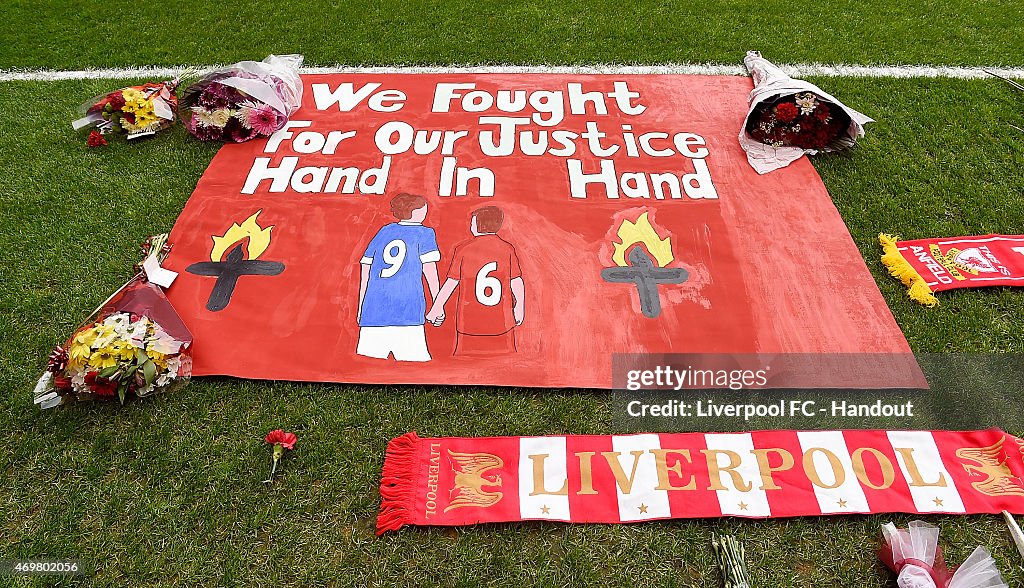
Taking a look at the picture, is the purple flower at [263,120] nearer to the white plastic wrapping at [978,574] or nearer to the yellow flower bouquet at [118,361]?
the yellow flower bouquet at [118,361]

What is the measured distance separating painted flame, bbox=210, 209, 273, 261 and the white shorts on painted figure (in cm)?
88

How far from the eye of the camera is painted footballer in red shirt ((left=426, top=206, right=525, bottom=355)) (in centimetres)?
293

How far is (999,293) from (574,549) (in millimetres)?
2613

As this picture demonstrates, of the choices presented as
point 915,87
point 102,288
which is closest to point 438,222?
point 102,288

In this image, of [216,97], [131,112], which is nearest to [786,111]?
[216,97]

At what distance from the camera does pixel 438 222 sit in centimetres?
349

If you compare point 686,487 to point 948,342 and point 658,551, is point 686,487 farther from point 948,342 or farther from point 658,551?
point 948,342

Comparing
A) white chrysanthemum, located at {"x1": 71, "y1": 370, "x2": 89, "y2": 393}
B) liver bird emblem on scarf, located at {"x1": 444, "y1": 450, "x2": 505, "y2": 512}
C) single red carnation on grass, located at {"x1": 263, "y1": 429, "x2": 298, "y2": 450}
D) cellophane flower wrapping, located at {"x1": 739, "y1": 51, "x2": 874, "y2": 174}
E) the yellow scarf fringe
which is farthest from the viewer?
cellophane flower wrapping, located at {"x1": 739, "y1": 51, "x2": 874, "y2": 174}

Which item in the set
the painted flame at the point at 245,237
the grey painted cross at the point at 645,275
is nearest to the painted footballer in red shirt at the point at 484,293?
the grey painted cross at the point at 645,275

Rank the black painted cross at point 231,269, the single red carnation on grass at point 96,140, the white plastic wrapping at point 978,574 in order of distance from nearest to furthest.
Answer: the white plastic wrapping at point 978,574
the black painted cross at point 231,269
the single red carnation on grass at point 96,140

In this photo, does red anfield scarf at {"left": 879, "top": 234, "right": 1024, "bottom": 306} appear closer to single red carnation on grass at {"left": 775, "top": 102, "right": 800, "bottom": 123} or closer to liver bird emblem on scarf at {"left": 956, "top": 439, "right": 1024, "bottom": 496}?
liver bird emblem on scarf at {"left": 956, "top": 439, "right": 1024, "bottom": 496}

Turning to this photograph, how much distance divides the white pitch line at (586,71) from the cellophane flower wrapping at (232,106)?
0.83 metres

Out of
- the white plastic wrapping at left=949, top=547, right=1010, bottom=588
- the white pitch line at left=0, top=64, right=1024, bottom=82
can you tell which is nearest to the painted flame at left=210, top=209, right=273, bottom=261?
the white pitch line at left=0, top=64, right=1024, bottom=82

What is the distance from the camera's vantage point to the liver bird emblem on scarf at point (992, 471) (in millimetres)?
2387
